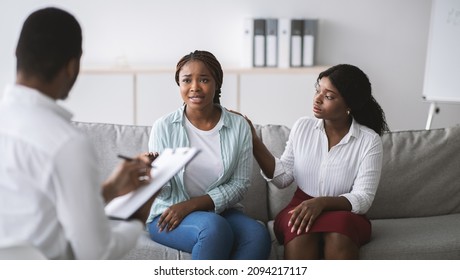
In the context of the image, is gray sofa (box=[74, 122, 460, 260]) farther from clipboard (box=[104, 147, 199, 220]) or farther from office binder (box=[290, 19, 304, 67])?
office binder (box=[290, 19, 304, 67])

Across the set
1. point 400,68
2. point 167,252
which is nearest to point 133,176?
point 167,252

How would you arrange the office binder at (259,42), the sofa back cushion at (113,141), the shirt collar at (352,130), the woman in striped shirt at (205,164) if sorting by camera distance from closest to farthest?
the woman in striped shirt at (205,164) → the shirt collar at (352,130) → the sofa back cushion at (113,141) → the office binder at (259,42)

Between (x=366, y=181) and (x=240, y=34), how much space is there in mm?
2565

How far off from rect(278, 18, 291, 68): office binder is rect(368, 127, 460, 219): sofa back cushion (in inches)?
73.3

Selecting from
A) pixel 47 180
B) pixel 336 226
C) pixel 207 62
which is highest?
pixel 207 62

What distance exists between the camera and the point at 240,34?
4523 millimetres

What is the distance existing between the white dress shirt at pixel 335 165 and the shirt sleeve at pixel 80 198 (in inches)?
39.8

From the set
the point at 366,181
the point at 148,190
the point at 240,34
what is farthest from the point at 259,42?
the point at 148,190

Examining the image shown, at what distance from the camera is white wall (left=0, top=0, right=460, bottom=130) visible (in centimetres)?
442

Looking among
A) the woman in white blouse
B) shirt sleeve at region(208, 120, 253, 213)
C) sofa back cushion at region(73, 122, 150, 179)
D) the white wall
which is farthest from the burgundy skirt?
the white wall

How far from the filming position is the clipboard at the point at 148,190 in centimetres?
143

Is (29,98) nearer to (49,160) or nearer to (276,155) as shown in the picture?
(49,160)

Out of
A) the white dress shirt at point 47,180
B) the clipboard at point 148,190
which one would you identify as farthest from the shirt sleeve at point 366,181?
the white dress shirt at point 47,180

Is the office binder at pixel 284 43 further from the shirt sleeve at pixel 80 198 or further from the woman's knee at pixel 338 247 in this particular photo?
the shirt sleeve at pixel 80 198
